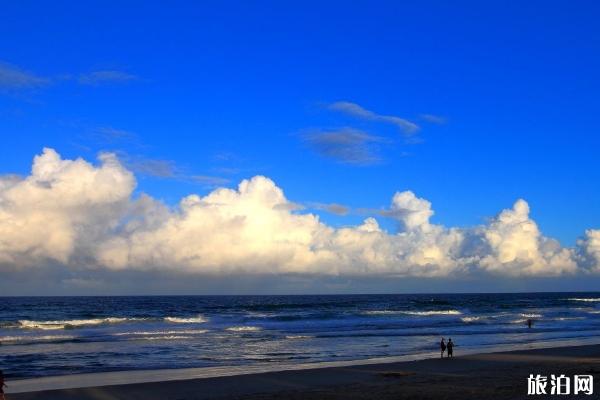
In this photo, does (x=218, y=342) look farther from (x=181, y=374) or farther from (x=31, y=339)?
(x=181, y=374)

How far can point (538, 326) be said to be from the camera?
6128 centimetres

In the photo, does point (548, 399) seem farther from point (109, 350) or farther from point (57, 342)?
point (57, 342)

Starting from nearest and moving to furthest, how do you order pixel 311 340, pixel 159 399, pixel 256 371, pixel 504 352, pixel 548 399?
pixel 548 399
pixel 159 399
pixel 256 371
pixel 504 352
pixel 311 340

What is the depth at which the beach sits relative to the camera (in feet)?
72.5

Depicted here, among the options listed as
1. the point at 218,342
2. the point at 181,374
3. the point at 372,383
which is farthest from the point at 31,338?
the point at 372,383

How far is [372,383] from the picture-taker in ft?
81.0

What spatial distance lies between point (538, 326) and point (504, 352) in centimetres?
2799

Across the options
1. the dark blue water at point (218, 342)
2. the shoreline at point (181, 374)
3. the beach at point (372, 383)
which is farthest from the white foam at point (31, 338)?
the beach at point (372, 383)

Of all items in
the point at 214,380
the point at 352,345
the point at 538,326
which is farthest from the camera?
the point at 538,326

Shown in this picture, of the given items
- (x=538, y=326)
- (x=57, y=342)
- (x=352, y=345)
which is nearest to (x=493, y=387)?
(x=352, y=345)

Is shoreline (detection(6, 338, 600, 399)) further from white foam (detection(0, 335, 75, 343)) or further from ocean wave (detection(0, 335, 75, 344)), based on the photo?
white foam (detection(0, 335, 75, 343))

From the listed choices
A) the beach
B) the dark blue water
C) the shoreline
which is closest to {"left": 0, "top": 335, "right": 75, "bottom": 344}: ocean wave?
the dark blue water

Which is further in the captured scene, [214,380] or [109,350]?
[109,350]

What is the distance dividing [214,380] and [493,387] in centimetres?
1137
